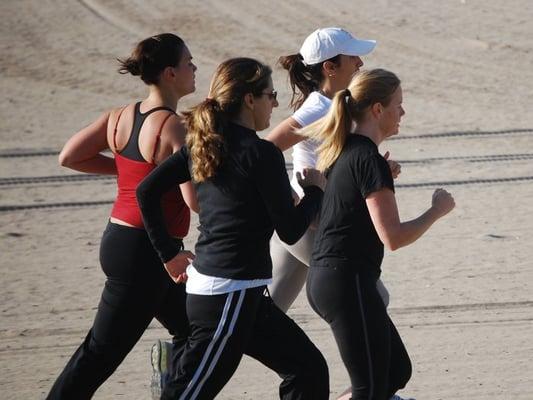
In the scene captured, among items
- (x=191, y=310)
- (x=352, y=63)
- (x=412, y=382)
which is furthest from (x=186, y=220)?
(x=412, y=382)

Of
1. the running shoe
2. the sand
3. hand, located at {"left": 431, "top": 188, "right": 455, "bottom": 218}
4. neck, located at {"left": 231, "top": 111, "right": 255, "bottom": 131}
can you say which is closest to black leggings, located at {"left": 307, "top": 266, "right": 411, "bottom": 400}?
hand, located at {"left": 431, "top": 188, "right": 455, "bottom": 218}

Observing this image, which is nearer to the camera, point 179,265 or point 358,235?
point 358,235

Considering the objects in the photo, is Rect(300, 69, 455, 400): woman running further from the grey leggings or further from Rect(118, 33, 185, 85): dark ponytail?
the grey leggings

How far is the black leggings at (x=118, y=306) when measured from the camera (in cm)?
500

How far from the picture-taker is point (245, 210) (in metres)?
4.50

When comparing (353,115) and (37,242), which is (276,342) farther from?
(37,242)

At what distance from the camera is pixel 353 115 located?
4824 mm

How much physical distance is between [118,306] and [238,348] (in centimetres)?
67

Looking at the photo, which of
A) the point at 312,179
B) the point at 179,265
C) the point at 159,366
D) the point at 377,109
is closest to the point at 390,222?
the point at 312,179

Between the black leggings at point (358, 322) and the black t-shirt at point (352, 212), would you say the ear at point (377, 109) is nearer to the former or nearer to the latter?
the black t-shirt at point (352, 212)

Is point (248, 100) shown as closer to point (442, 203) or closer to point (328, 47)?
point (442, 203)

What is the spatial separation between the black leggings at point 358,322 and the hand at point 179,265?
49 centimetres

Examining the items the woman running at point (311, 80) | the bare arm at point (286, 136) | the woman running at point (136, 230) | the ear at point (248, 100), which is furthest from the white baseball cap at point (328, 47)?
the ear at point (248, 100)

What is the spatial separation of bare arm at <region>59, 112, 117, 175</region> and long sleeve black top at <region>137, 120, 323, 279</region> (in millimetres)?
866
